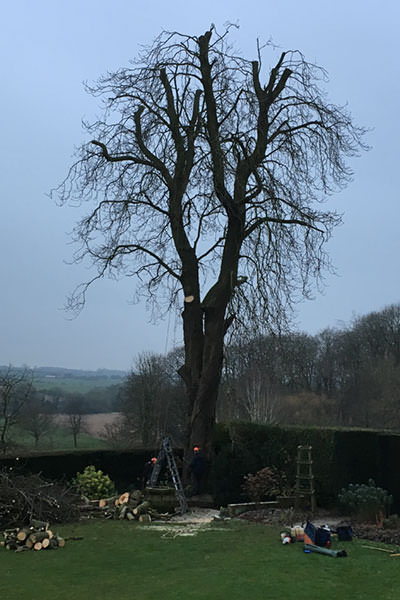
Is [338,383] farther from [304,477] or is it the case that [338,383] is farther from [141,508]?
[141,508]

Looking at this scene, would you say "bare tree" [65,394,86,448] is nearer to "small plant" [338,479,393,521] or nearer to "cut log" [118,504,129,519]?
"cut log" [118,504,129,519]

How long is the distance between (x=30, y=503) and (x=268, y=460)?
20.8 feet

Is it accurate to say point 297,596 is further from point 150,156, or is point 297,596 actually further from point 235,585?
point 150,156

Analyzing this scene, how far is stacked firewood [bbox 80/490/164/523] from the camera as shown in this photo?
45.6ft

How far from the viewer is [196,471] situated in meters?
16.9

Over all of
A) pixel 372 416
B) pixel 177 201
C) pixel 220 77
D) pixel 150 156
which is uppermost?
pixel 220 77

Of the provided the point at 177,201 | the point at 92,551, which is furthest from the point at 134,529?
the point at 177,201

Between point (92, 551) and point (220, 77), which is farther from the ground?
point (220, 77)

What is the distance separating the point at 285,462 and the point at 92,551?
6.64 meters

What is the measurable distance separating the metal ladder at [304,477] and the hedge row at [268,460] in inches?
9.2

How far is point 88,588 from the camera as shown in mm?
7719

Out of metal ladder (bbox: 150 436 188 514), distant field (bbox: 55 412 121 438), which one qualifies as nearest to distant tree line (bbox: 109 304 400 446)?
distant field (bbox: 55 412 121 438)

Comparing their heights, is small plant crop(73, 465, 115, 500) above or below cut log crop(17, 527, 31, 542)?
above

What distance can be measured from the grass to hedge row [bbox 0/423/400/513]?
11.6 ft
